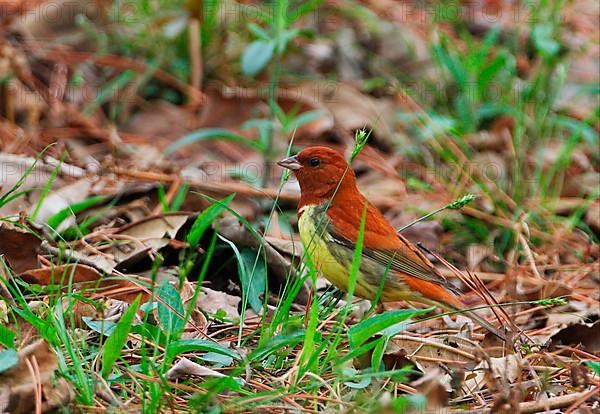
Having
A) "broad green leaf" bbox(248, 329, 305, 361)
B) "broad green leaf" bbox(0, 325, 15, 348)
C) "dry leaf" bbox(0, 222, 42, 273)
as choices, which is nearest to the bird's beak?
"dry leaf" bbox(0, 222, 42, 273)

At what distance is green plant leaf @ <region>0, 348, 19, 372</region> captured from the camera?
2.70 meters

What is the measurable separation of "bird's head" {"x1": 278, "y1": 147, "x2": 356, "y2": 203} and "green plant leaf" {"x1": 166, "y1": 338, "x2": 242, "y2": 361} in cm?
132

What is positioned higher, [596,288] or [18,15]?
[18,15]

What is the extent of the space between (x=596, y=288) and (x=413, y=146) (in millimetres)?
1915

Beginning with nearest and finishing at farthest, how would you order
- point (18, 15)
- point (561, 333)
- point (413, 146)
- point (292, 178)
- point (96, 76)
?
point (561, 333), point (292, 178), point (413, 146), point (96, 76), point (18, 15)

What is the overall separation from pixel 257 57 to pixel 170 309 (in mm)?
2282

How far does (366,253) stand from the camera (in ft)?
13.6

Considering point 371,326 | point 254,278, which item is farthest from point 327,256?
point 371,326

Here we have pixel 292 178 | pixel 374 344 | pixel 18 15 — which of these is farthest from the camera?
pixel 18 15

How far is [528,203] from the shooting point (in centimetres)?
562

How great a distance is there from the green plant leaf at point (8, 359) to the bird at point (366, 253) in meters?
1.46

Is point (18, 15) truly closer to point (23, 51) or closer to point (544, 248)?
point (23, 51)

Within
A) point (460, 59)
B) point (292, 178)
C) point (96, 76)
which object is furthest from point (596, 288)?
point (96, 76)

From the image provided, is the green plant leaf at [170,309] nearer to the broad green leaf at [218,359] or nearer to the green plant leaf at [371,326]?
the broad green leaf at [218,359]
